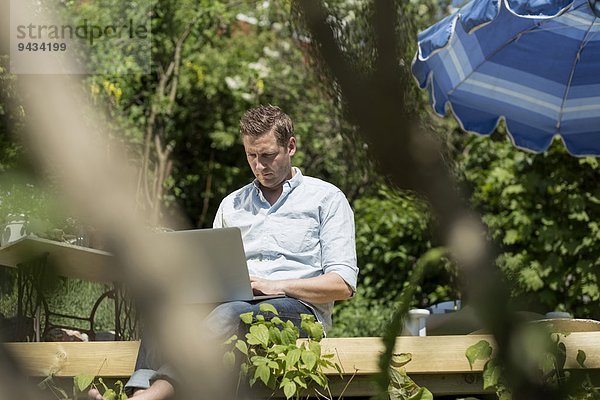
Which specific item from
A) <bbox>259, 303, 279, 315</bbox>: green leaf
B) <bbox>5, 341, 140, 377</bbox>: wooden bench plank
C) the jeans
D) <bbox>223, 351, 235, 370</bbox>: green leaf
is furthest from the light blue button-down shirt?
<bbox>223, 351, 235, 370</bbox>: green leaf

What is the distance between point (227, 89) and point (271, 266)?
6.41 metres

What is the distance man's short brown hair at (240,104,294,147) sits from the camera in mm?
3053

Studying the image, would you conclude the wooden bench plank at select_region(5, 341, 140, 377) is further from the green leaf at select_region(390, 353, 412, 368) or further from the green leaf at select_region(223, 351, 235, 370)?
the green leaf at select_region(223, 351, 235, 370)

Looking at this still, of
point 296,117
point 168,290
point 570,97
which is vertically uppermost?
point 168,290

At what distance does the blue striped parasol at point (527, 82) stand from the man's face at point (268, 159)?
1.86 metres

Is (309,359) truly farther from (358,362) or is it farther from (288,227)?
(288,227)

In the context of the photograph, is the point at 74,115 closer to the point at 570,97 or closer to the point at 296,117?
the point at 570,97

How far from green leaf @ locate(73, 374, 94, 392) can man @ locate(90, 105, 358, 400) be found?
1.69 ft

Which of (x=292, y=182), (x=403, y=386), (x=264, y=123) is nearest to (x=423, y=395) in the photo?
(x=403, y=386)

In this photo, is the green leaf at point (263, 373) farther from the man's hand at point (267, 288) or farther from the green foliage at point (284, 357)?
the man's hand at point (267, 288)

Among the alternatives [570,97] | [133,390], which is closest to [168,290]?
Answer: [133,390]

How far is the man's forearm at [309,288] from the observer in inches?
110

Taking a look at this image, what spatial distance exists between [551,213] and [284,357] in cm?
400

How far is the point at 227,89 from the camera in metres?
9.21
